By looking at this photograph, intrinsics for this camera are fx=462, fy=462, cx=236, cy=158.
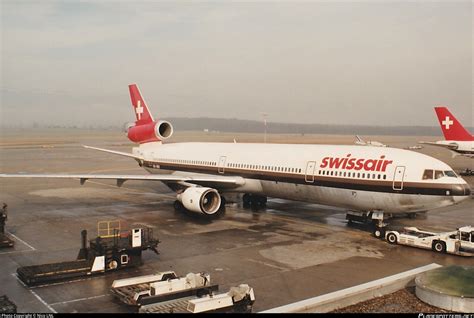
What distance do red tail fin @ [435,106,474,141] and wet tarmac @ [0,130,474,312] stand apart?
614 inches

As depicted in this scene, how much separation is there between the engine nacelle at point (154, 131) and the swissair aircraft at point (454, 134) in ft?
85.0

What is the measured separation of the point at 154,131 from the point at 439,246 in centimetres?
1957

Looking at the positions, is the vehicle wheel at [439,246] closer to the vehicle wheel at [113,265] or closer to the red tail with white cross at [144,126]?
the vehicle wheel at [113,265]

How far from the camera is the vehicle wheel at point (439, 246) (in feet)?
54.9

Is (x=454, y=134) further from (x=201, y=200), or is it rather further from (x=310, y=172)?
(x=201, y=200)

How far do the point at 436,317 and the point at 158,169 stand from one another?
22281mm

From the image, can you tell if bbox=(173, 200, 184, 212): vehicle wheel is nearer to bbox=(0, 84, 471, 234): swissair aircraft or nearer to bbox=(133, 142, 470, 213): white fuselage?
bbox=(0, 84, 471, 234): swissair aircraft

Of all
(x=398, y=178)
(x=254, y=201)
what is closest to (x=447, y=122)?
(x=254, y=201)

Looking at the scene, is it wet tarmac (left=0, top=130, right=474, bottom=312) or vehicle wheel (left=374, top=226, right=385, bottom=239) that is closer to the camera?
wet tarmac (left=0, top=130, right=474, bottom=312)

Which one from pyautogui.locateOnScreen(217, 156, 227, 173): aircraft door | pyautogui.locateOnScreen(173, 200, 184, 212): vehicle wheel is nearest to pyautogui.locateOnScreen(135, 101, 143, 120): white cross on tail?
pyautogui.locateOnScreen(217, 156, 227, 173): aircraft door

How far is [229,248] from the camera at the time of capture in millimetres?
17250

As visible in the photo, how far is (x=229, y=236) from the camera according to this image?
63.1ft

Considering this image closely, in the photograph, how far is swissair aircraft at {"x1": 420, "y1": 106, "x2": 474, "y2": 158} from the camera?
139 ft

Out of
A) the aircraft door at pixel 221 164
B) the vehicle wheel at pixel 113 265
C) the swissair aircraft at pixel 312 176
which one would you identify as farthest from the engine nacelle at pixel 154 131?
the vehicle wheel at pixel 113 265
